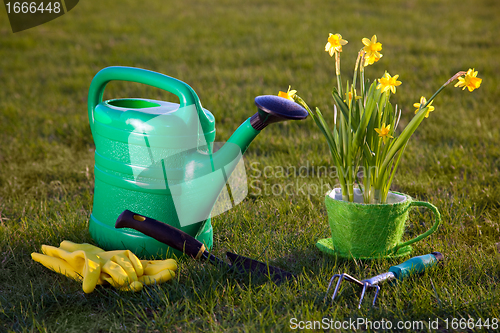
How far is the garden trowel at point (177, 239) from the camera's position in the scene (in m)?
1.76

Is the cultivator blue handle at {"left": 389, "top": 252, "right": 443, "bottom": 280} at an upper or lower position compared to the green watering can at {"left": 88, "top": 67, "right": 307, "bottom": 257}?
lower

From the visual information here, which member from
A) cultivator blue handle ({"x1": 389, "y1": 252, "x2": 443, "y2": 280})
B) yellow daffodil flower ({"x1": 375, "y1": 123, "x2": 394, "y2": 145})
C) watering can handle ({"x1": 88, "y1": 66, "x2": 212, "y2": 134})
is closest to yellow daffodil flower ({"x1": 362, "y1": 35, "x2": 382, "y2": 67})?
yellow daffodil flower ({"x1": 375, "y1": 123, "x2": 394, "y2": 145})

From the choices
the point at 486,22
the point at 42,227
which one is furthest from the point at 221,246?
the point at 486,22

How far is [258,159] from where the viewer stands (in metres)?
3.27

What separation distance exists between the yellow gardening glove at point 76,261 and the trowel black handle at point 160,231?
0.57 feet

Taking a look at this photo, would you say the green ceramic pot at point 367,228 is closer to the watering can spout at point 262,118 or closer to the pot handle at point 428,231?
the pot handle at point 428,231

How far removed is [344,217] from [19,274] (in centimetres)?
138

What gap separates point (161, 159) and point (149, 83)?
31 centimetres

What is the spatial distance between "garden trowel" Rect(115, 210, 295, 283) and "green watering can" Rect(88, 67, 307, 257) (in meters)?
0.12

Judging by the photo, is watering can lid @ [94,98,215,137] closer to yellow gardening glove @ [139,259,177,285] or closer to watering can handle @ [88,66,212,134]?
watering can handle @ [88,66,212,134]

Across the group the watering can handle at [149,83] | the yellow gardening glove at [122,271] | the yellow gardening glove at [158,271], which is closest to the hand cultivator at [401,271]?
the yellow gardening glove at [158,271]

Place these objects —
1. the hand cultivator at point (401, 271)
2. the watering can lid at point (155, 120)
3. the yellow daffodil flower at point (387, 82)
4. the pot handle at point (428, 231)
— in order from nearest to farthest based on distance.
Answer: the hand cultivator at point (401, 271)
the yellow daffodil flower at point (387, 82)
the watering can lid at point (155, 120)
the pot handle at point (428, 231)

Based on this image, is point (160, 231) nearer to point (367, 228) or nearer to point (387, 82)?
point (367, 228)

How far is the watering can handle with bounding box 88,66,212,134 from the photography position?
1.76 meters
